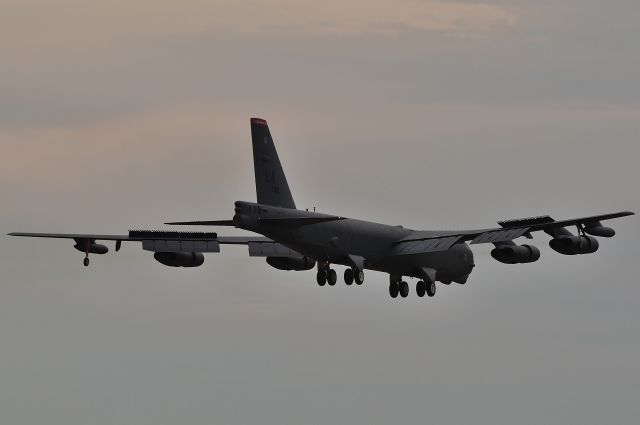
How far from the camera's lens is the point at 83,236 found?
3656 inches

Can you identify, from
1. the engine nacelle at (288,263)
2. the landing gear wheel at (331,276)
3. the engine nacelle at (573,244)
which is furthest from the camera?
the engine nacelle at (288,263)

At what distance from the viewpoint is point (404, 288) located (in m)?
95.4

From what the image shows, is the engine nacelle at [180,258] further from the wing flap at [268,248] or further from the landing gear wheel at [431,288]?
the landing gear wheel at [431,288]

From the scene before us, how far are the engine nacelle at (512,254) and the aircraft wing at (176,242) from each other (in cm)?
1160

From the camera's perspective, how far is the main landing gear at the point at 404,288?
313 ft

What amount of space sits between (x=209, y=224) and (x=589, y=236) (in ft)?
64.4

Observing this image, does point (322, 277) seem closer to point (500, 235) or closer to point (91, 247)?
point (500, 235)

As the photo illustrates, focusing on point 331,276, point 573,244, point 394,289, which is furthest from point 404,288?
point 573,244

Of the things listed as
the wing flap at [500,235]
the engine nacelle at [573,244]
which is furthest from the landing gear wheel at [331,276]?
the engine nacelle at [573,244]

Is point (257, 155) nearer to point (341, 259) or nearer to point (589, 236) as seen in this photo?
point (341, 259)

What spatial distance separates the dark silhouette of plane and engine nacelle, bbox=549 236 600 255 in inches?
2.0

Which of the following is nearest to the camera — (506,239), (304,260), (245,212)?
(245,212)

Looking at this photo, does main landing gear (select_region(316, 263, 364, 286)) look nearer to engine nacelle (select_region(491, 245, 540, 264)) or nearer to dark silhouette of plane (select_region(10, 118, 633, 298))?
dark silhouette of plane (select_region(10, 118, 633, 298))

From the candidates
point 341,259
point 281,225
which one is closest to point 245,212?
point 281,225
